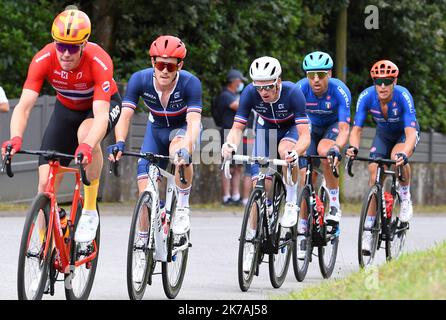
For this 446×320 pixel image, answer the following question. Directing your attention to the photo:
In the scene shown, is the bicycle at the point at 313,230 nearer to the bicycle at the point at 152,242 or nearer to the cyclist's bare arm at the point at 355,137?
the cyclist's bare arm at the point at 355,137

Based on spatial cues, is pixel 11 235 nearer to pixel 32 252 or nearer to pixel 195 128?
pixel 195 128

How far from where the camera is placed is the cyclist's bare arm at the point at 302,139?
39.4ft

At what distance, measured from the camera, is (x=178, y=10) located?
21.1m

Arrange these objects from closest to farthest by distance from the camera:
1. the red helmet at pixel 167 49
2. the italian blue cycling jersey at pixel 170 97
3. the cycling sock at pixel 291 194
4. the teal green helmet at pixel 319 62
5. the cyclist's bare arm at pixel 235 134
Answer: the red helmet at pixel 167 49 < the italian blue cycling jersey at pixel 170 97 < the cyclist's bare arm at pixel 235 134 < the cycling sock at pixel 291 194 < the teal green helmet at pixel 319 62

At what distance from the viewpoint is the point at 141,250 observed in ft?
34.0

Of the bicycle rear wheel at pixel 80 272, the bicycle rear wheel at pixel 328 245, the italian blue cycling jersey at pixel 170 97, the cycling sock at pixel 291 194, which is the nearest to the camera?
the bicycle rear wheel at pixel 80 272

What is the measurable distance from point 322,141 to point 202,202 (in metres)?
8.84

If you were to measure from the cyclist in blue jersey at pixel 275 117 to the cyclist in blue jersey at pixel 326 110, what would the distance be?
99cm

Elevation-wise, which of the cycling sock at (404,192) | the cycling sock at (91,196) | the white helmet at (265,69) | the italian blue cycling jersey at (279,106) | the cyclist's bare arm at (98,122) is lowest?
the cycling sock at (91,196)

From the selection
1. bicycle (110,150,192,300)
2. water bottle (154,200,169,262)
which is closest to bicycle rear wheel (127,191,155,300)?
bicycle (110,150,192,300)

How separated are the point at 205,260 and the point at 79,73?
14.1ft

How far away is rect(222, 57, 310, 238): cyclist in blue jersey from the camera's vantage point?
11891mm

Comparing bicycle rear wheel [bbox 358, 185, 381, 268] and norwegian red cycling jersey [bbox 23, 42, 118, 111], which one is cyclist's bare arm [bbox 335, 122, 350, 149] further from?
norwegian red cycling jersey [bbox 23, 42, 118, 111]

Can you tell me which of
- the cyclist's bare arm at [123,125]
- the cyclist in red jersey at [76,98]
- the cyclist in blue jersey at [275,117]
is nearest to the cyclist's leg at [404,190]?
the cyclist in blue jersey at [275,117]
